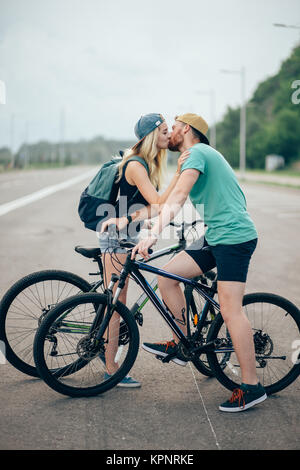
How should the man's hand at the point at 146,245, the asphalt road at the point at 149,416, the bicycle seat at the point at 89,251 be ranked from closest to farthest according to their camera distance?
1. the asphalt road at the point at 149,416
2. the man's hand at the point at 146,245
3. the bicycle seat at the point at 89,251

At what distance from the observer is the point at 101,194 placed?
12.0 ft

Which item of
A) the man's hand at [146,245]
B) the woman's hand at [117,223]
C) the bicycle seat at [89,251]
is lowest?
the bicycle seat at [89,251]

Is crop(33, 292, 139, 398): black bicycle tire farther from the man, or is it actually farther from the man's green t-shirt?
the man's green t-shirt

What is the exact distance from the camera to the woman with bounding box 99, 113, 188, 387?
3.53 meters

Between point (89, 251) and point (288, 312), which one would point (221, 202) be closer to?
point (288, 312)

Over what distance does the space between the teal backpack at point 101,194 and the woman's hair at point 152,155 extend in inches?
1.8

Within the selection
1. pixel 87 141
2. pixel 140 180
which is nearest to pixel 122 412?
pixel 140 180

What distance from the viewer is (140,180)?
11.5ft

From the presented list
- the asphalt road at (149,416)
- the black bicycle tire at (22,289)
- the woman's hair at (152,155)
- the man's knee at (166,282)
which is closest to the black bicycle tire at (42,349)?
the asphalt road at (149,416)

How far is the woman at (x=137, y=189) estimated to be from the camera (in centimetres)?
353

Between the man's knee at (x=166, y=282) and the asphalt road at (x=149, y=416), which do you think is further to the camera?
the man's knee at (x=166, y=282)

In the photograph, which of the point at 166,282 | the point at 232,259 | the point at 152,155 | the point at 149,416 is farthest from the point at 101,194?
the point at 149,416

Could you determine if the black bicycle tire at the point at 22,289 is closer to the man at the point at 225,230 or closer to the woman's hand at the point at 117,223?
the woman's hand at the point at 117,223

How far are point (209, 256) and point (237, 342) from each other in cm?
57
